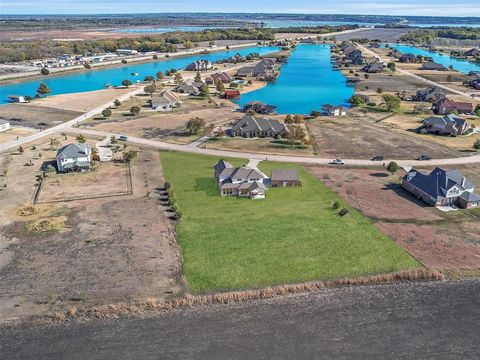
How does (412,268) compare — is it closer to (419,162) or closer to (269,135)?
(419,162)

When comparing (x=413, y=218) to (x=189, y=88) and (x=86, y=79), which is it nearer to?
(x=189, y=88)

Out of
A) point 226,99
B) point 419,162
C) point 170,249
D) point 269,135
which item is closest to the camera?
point 170,249

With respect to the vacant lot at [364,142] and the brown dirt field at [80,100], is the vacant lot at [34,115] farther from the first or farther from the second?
the vacant lot at [364,142]

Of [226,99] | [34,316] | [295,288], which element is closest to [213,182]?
[295,288]

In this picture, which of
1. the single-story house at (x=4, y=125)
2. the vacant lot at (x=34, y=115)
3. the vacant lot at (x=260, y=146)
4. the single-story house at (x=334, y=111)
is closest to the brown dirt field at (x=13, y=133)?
the single-story house at (x=4, y=125)

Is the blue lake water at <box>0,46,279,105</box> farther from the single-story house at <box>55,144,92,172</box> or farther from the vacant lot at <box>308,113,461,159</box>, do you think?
the vacant lot at <box>308,113,461,159</box>

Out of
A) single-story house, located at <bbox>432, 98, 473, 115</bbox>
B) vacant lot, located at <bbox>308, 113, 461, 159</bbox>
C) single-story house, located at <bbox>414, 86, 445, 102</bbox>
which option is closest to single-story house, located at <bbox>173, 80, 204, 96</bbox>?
vacant lot, located at <bbox>308, 113, 461, 159</bbox>

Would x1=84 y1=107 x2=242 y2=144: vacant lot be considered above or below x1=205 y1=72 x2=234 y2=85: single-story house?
below
